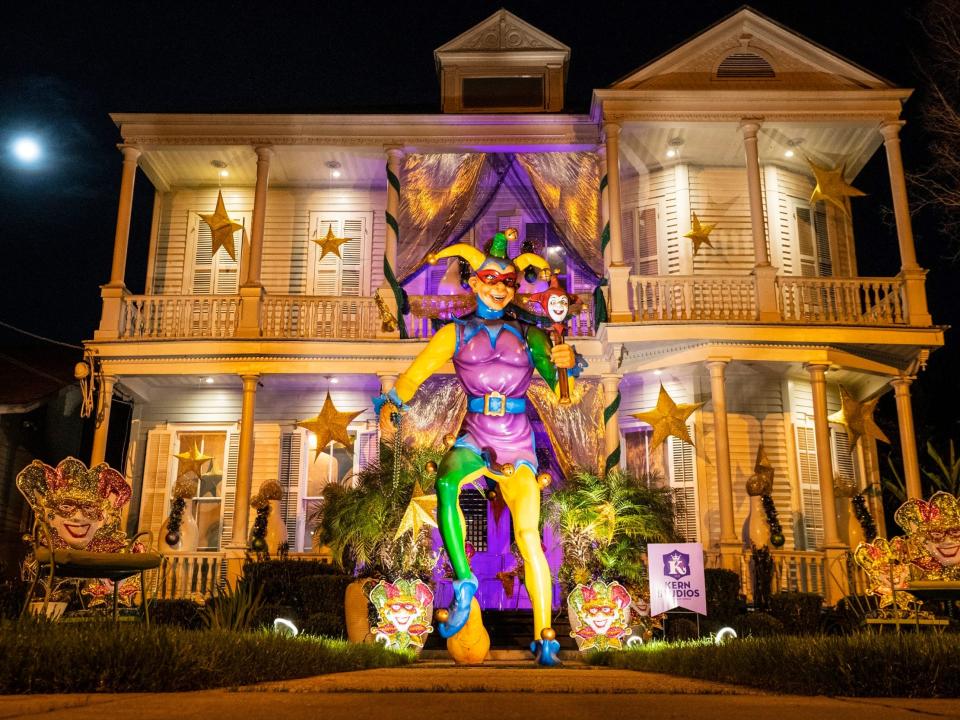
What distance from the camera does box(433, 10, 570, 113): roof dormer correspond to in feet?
55.5

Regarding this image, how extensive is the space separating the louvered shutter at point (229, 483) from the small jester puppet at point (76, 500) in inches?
320

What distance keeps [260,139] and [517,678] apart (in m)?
12.4

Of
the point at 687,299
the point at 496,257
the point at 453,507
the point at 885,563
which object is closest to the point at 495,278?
the point at 496,257

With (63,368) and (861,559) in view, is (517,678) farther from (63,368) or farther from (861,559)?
(63,368)

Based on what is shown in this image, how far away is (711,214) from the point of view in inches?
646

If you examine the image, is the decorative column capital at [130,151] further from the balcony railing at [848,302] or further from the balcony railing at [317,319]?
the balcony railing at [848,302]

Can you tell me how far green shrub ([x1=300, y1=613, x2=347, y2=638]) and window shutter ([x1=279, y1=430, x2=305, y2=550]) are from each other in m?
5.77

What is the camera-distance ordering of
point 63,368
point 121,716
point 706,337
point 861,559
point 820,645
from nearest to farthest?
point 121,716, point 820,645, point 861,559, point 706,337, point 63,368

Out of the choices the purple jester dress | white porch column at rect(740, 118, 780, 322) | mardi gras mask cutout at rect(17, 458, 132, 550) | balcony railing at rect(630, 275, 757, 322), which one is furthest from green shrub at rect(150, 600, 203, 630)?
white porch column at rect(740, 118, 780, 322)

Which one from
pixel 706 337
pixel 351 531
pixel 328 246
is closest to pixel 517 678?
pixel 351 531

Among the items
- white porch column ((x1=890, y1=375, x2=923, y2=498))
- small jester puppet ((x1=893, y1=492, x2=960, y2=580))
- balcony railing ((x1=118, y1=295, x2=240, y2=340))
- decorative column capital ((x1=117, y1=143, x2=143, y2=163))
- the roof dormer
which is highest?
the roof dormer

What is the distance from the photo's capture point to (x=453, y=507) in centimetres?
689

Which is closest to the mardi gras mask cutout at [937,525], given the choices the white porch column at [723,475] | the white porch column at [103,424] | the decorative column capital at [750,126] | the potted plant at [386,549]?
the white porch column at [723,475]

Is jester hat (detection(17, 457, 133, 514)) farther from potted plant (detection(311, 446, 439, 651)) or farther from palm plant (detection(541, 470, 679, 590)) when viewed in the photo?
palm plant (detection(541, 470, 679, 590))
